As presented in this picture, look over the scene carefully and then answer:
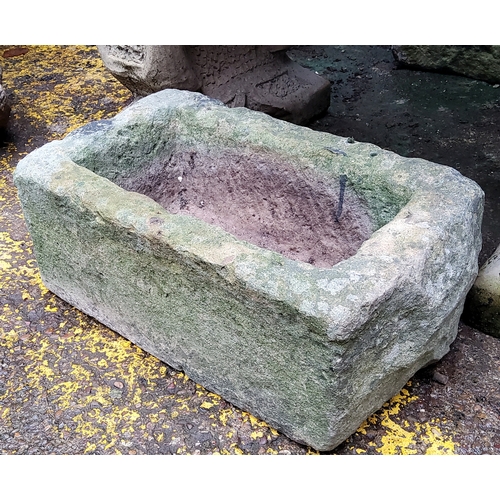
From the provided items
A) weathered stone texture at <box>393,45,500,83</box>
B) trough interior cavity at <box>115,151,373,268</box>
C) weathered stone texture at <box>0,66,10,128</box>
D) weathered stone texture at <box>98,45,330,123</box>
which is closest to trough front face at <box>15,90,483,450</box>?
trough interior cavity at <box>115,151,373,268</box>

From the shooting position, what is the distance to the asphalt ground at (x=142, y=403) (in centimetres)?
Result: 206

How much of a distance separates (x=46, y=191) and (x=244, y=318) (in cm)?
76

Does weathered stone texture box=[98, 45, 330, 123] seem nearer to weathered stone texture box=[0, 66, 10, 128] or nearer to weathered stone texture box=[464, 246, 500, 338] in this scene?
weathered stone texture box=[0, 66, 10, 128]

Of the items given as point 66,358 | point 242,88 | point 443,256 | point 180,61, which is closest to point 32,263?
point 66,358

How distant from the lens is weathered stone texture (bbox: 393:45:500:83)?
3875 millimetres

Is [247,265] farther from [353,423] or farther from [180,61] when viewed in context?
[180,61]

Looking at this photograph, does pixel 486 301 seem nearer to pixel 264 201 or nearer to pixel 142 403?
pixel 264 201

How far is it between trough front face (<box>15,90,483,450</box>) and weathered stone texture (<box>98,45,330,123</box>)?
546 millimetres

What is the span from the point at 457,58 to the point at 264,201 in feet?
6.53

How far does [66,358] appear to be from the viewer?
2371 millimetres

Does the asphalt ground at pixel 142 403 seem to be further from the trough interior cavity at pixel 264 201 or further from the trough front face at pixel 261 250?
the trough interior cavity at pixel 264 201

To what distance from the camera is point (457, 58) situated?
3998 mm

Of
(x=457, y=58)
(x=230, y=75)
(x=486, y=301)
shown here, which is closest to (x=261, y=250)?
(x=486, y=301)

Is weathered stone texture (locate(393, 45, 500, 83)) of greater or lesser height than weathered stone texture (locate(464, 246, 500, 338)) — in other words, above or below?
above
